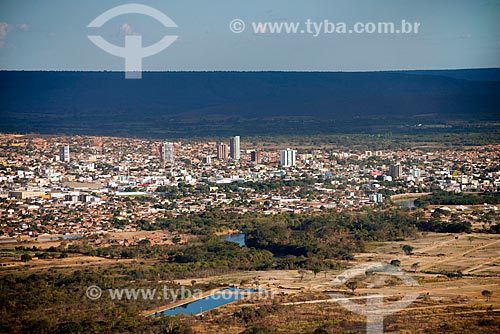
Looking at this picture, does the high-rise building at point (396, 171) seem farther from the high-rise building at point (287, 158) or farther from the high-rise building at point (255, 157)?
the high-rise building at point (255, 157)

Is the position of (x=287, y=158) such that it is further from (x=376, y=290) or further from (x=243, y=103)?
(x=243, y=103)

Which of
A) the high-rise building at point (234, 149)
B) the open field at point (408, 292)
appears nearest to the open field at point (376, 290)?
the open field at point (408, 292)

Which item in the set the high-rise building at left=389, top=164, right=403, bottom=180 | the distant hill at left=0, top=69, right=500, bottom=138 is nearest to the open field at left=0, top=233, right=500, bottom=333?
the high-rise building at left=389, top=164, right=403, bottom=180

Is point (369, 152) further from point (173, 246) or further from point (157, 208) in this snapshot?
point (173, 246)

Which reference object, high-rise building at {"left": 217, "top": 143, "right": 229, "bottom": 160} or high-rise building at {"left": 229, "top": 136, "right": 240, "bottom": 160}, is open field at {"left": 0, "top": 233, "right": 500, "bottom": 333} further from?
high-rise building at {"left": 229, "top": 136, "right": 240, "bottom": 160}

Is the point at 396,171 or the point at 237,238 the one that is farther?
the point at 396,171

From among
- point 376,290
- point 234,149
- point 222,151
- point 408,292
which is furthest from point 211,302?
point 234,149

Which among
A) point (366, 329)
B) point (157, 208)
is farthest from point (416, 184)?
point (366, 329)
